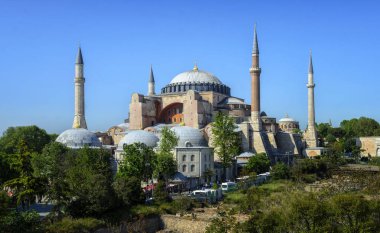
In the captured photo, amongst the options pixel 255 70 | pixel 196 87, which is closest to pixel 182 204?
pixel 255 70

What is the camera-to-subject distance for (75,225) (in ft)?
59.1

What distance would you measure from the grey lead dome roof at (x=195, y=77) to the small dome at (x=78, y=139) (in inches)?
566

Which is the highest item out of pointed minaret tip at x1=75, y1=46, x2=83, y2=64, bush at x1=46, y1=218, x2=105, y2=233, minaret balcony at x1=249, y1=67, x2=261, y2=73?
pointed minaret tip at x1=75, y1=46, x2=83, y2=64

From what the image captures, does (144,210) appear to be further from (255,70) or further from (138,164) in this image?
(255,70)

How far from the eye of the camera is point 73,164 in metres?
26.5

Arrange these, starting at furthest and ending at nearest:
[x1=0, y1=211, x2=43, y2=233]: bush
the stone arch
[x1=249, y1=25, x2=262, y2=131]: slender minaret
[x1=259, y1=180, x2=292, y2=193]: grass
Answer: the stone arch
[x1=249, y1=25, x2=262, y2=131]: slender minaret
[x1=259, y1=180, x2=292, y2=193]: grass
[x1=0, y1=211, x2=43, y2=233]: bush

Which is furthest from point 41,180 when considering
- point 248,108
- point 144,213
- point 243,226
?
point 248,108

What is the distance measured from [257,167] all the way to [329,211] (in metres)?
20.1

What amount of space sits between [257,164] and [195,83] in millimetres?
13584

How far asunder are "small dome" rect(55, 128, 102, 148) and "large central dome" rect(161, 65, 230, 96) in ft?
43.8

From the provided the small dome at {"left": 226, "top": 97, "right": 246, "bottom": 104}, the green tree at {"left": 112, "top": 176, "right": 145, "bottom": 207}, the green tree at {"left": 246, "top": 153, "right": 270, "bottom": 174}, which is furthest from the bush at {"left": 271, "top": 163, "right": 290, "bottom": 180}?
the small dome at {"left": 226, "top": 97, "right": 246, "bottom": 104}

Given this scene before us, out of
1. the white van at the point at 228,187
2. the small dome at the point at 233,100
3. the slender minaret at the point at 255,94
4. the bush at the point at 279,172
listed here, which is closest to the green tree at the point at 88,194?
the white van at the point at 228,187

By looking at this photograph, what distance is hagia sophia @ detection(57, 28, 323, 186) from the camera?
113 ft

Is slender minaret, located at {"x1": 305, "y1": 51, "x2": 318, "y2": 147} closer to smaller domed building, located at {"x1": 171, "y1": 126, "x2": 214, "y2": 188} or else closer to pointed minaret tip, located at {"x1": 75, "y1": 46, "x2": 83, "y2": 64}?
smaller domed building, located at {"x1": 171, "y1": 126, "x2": 214, "y2": 188}
